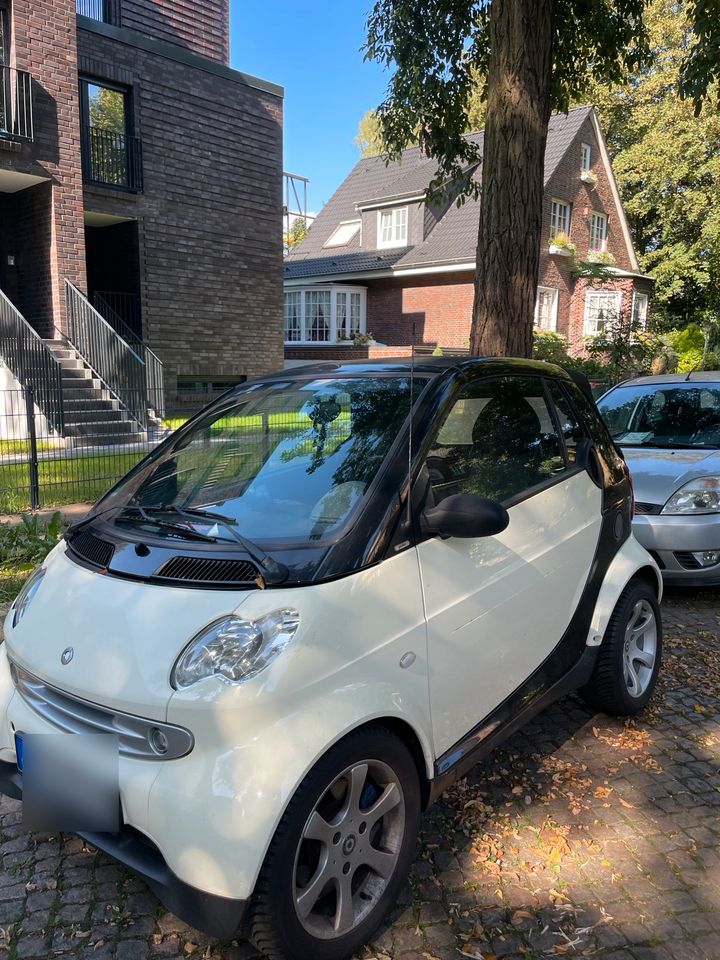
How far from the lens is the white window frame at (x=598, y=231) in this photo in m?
27.9

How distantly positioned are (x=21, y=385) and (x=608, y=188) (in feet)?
79.3

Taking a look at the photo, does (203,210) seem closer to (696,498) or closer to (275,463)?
(696,498)

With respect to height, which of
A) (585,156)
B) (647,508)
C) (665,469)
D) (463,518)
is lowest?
(647,508)

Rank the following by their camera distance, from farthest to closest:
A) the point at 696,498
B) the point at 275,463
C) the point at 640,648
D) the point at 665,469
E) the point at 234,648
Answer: the point at 665,469, the point at 696,498, the point at 640,648, the point at 275,463, the point at 234,648

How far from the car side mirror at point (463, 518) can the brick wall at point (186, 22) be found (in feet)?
60.8

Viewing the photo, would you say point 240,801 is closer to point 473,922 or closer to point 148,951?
point 148,951

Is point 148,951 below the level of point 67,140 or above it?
below

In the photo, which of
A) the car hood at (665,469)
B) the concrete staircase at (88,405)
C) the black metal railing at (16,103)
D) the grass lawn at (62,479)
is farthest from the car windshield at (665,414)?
the black metal railing at (16,103)

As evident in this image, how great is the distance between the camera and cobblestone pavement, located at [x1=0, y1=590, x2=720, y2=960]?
2.32 metres

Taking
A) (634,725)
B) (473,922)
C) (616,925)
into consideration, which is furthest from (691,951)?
(634,725)

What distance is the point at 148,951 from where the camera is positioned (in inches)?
89.7

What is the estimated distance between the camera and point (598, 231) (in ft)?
93.1

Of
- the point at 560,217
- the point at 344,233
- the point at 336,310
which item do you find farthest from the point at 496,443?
the point at 344,233

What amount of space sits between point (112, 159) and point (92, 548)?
15647 millimetres
